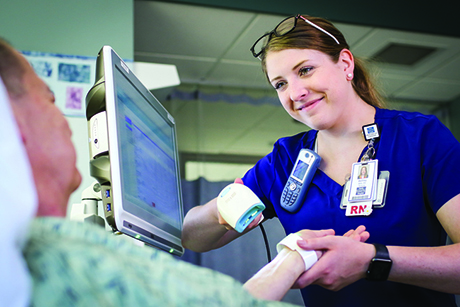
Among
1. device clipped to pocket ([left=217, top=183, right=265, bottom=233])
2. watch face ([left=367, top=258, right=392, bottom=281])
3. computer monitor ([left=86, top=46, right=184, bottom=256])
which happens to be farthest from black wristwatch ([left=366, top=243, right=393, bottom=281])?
computer monitor ([left=86, top=46, right=184, bottom=256])

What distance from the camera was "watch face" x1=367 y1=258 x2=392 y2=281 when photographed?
732 millimetres

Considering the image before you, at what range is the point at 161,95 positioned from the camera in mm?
3314

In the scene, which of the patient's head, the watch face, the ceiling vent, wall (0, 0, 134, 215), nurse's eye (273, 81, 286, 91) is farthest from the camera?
the ceiling vent

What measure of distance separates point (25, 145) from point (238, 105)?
3.29m

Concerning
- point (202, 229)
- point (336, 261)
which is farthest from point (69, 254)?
point (202, 229)

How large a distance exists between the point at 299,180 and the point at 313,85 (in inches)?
9.8

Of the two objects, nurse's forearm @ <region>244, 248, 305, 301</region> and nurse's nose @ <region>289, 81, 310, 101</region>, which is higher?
nurse's nose @ <region>289, 81, 310, 101</region>

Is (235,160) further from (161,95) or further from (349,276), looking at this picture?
(349,276)

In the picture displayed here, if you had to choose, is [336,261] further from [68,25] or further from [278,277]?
[68,25]

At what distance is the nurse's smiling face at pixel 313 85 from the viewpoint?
1.06m

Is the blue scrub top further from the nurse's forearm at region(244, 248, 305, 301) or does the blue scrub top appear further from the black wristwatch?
the nurse's forearm at region(244, 248, 305, 301)

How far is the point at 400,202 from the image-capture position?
908 mm

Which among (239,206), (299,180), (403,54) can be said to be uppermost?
(403,54)

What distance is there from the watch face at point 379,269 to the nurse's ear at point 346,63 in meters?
0.57
